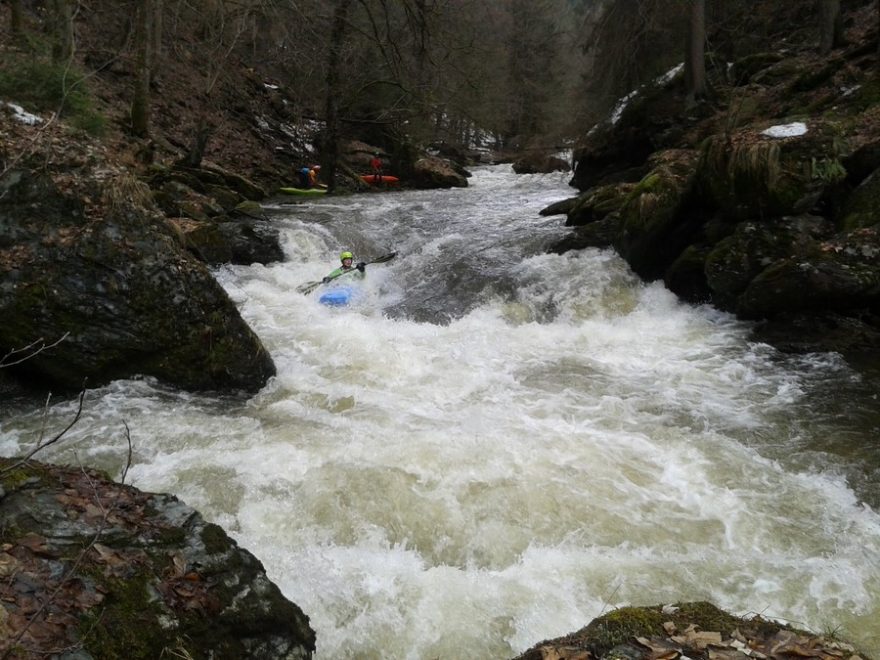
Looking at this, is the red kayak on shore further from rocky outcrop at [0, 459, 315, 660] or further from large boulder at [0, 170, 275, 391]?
rocky outcrop at [0, 459, 315, 660]

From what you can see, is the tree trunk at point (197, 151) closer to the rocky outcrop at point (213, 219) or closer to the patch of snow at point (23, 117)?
the rocky outcrop at point (213, 219)

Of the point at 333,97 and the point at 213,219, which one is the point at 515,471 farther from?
the point at 333,97

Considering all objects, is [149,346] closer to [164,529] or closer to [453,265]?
[164,529]

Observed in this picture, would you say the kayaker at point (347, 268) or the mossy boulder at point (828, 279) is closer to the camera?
the mossy boulder at point (828, 279)

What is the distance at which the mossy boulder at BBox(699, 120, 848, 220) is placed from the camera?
7.55 m

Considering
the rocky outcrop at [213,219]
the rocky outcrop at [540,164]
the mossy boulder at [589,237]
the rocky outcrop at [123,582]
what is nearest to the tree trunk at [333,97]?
the rocky outcrop at [213,219]

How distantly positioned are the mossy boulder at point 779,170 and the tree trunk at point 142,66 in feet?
34.2

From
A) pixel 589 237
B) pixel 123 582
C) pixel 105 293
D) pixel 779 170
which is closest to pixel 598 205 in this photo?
pixel 589 237

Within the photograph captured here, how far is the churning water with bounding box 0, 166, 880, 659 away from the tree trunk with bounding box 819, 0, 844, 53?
8381 millimetres

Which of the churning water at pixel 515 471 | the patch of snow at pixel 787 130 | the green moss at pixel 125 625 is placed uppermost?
the patch of snow at pixel 787 130

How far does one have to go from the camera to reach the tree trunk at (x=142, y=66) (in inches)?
438

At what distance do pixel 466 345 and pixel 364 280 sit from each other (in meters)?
2.85

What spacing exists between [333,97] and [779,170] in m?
11.5

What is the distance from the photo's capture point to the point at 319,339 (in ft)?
22.9
